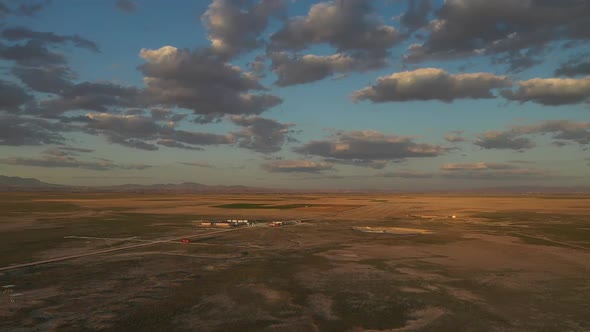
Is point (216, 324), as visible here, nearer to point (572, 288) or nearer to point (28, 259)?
point (572, 288)

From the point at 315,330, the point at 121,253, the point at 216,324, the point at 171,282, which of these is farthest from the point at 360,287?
the point at 121,253

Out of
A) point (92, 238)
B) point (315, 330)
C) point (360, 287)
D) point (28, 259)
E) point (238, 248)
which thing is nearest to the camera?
point (315, 330)

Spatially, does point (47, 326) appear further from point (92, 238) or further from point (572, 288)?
point (92, 238)

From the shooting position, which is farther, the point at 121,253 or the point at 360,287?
the point at 121,253

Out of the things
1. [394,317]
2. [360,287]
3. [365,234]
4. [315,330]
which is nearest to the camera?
[315,330]

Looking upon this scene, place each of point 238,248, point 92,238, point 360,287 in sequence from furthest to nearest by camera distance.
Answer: point 92,238
point 238,248
point 360,287

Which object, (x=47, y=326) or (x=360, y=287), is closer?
(x=47, y=326)

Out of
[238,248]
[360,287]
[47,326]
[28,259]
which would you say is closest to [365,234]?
[238,248]

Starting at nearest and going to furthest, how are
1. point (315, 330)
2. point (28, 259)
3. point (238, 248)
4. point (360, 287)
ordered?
point (315, 330) → point (360, 287) → point (28, 259) → point (238, 248)
